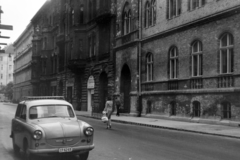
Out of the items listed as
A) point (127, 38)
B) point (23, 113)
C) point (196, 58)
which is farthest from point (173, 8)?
point (23, 113)

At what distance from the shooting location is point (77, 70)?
134 feet

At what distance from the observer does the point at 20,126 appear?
9.19m

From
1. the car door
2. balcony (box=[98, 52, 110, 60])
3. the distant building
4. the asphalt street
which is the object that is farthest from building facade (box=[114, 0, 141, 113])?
the distant building

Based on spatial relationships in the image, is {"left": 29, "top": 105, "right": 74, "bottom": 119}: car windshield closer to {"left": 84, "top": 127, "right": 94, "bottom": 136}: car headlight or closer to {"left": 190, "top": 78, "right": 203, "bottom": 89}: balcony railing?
{"left": 84, "top": 127, "right": 94, "bottom": 136}: car headlight

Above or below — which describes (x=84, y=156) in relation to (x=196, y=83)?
below

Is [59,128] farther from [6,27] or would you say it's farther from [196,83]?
→ [196,83]

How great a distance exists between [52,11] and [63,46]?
34.2ft

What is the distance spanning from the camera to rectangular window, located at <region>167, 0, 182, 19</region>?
23900 mm

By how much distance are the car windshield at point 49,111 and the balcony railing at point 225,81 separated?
11983mm

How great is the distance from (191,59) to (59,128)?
617 inches

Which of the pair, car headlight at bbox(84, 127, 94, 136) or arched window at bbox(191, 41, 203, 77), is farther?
arched window at bbox(191, 41, 203, 77)

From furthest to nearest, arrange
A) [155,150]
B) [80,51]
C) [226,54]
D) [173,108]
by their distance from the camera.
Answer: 1. [80,51]
2. [173,108]
3. [226,54]
4. [155,150]

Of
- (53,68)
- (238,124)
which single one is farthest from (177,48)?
(53,68)

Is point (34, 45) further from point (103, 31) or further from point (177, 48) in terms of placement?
point (177, 48)
